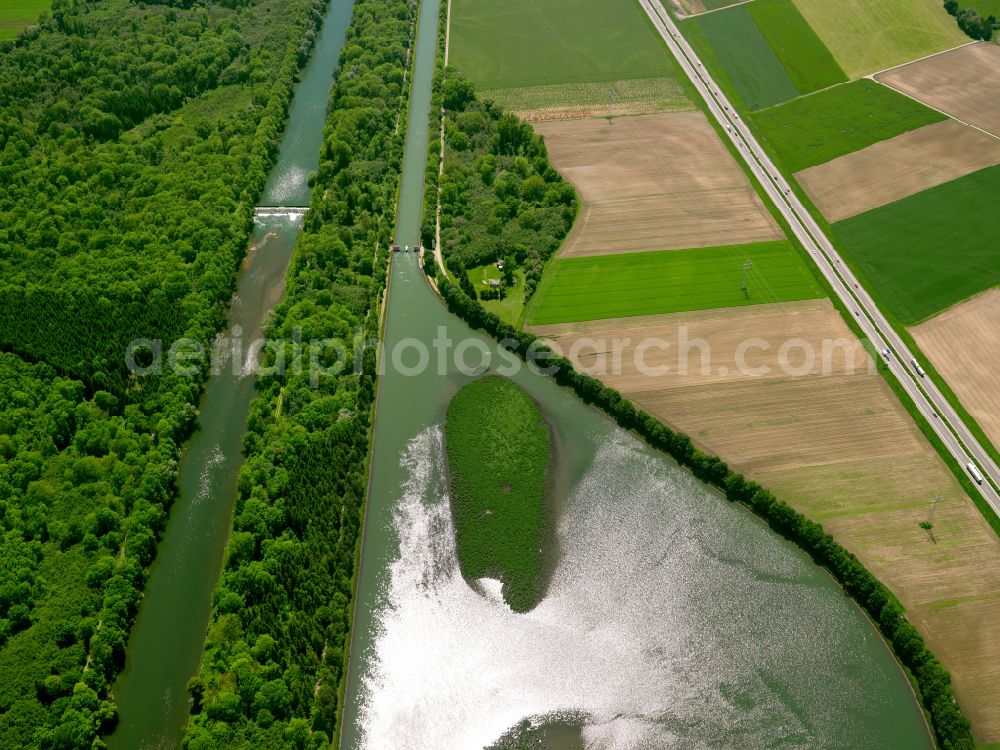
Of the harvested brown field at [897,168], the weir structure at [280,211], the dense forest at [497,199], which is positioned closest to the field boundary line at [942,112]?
the harvested brown field at [897,168]

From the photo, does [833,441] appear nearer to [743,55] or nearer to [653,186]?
[653,186]

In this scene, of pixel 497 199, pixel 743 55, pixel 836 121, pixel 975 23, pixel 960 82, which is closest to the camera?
pixel 497 199

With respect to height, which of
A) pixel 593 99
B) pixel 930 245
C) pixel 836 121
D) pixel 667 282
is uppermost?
pixel 593 99

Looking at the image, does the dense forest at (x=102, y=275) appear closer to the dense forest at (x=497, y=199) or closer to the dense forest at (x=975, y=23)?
the dense forest at (x=497, y=199)

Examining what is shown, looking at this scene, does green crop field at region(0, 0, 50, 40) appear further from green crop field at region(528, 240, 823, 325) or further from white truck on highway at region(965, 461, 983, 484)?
white truck on highway at region(965, 461, 983, 484)

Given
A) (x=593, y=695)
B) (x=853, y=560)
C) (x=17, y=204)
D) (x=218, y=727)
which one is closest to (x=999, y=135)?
(x=853, y=560)

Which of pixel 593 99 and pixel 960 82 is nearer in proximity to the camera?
pixel 960 82

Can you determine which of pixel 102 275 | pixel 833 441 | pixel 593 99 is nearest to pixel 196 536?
pixel 102 275

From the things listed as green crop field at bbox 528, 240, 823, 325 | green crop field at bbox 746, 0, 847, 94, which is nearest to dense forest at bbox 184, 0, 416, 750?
green crop field at bbox 528, 240, 823, 325
